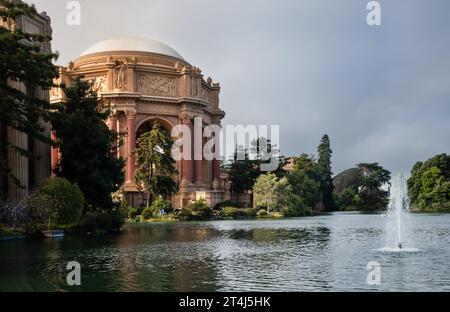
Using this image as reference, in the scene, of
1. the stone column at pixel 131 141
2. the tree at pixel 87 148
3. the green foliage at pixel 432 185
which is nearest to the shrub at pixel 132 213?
the stone column at pixel 131 141

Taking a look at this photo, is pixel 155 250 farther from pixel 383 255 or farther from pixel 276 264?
pixel 383 255

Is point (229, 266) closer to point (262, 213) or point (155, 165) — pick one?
point (155, 165)

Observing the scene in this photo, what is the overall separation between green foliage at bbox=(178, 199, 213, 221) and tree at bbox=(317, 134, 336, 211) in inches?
1556

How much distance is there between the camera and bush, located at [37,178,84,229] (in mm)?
23469

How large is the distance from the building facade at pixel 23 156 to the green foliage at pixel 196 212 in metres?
18.4

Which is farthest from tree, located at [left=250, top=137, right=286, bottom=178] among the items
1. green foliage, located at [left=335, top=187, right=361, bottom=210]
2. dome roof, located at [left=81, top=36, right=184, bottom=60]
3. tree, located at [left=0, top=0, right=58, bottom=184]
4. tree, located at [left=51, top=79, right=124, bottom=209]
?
tree, located at [left=0, top=0, right=58, bottom=184]

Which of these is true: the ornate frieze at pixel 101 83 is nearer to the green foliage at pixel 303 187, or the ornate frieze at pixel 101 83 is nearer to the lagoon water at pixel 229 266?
the green foliage at pixel 303 187

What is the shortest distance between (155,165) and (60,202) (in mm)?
23917

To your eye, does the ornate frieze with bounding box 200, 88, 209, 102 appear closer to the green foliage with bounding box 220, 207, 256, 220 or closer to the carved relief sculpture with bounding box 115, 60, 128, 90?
the carved relief sculpture with bounding box 115, 60, 128, 90

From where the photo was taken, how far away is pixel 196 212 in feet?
154

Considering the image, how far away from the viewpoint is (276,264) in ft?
43.1

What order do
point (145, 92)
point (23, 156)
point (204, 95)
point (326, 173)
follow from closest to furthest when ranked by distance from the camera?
point (23, 156) → point (145, 92) → point (204, 95) → point (326, 173)

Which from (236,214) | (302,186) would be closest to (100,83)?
(236,214)
